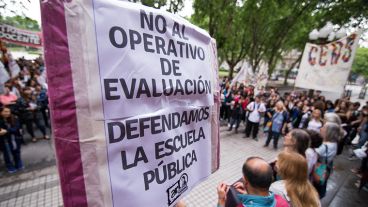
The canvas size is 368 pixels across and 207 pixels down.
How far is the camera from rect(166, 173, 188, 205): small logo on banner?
1228mm

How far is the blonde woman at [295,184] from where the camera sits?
183cm

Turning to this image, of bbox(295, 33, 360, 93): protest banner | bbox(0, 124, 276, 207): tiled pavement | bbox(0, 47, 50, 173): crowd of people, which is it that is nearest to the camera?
bbox(0, 124, 276, 207): tiled pavement

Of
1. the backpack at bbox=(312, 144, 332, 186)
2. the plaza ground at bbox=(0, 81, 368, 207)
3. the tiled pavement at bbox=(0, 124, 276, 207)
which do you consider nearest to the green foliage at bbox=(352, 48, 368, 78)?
the plaza ground at bbox=(0, 81, 368, 207)

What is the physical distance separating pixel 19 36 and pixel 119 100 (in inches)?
524

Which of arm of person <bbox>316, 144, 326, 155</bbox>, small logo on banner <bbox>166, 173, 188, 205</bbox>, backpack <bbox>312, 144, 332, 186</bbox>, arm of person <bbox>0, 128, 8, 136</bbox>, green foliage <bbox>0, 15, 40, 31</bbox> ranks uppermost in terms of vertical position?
green foliage <bbox>0, 15, 40, 31</bbox>

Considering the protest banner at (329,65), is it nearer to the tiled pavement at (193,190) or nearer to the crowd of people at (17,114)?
the tiled pavement at (193,190)

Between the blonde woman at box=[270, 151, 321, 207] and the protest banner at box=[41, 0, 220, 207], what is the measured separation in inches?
43.0

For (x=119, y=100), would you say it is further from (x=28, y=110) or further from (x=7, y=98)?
(x=7, y=98)

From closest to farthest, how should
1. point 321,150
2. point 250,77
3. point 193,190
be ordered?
point 321,150, point 193,190, point 250,77

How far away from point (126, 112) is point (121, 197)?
0.41m

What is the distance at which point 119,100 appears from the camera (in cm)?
96

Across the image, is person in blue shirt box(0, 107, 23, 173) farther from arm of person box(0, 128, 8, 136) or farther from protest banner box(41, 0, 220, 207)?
protest banner box(41, 0, 220, 207)

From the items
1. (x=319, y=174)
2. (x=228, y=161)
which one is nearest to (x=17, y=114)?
(x=228, y=161)

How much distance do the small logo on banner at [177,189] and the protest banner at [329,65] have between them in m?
7.28
